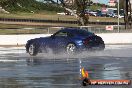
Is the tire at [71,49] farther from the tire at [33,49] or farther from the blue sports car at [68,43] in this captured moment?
the tire at [33,49]

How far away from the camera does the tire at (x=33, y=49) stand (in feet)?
93.8

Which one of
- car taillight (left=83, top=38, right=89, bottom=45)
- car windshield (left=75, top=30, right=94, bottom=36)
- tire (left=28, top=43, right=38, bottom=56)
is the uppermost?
car windshield (left=75, top=30, right=94, bottom=36)

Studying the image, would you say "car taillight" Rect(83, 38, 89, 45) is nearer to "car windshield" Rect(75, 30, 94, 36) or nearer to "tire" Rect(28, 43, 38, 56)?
"car windshield" Rect(75, 30, 94, 36)

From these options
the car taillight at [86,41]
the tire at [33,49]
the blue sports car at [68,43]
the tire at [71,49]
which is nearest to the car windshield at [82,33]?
the blue sports car at [68,43]

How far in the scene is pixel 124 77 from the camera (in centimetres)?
1562

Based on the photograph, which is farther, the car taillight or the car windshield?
the car windshield

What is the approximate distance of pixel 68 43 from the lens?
28.2 m

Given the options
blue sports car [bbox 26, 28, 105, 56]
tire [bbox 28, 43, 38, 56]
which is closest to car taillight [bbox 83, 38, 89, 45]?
blue sports car [bbox 26, 28, 105, 56]

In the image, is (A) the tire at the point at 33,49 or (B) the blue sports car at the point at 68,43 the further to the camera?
(A) the tire at the point at 33,49

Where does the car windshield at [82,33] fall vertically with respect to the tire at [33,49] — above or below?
above

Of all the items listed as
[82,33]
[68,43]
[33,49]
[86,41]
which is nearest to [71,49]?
[68,43]

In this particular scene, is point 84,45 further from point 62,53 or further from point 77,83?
point 77,83

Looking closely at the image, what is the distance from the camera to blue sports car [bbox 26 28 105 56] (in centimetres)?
2788

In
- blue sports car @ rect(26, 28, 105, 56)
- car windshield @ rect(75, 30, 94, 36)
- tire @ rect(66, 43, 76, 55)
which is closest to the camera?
blue sports car @ rect(26, 28, 105, 56)
